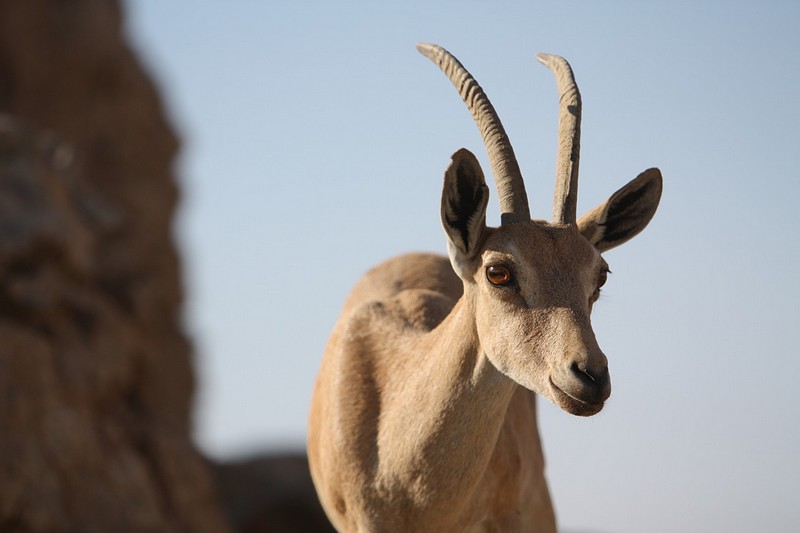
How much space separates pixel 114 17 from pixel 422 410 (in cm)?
2089

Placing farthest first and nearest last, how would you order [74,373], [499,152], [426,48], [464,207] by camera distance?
[74,373] → [426,48] → [499,152] → [464,207]

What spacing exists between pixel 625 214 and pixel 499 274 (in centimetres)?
108

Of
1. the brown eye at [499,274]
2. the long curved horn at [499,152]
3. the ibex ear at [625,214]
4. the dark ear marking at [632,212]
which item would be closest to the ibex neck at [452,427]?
the brown eye at [499,274]

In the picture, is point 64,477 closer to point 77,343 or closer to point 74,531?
point 74,531

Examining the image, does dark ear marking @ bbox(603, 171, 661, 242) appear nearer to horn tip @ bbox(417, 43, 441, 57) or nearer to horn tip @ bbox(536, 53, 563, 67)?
horn tip @ bbox(536, 53, 563, 67)

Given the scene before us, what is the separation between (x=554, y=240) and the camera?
5.98m

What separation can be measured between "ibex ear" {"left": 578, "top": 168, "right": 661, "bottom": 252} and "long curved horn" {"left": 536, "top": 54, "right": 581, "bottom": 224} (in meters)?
0.20

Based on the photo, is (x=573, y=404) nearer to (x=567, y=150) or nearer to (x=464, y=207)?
(x=464, y=207)

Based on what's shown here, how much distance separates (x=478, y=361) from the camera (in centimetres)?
616

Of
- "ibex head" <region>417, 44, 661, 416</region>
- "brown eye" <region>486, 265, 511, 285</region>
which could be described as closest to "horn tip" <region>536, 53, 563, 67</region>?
"ibex head" <region>417, 44, 661, 416</region>

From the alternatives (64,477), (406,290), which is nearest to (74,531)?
(64,477)

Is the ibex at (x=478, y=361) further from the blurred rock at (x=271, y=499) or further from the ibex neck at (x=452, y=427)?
the blurred rock at (x=271, y=499)

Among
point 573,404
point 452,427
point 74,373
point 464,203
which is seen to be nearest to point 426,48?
point 464,203

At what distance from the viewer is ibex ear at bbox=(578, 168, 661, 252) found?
6504mm
